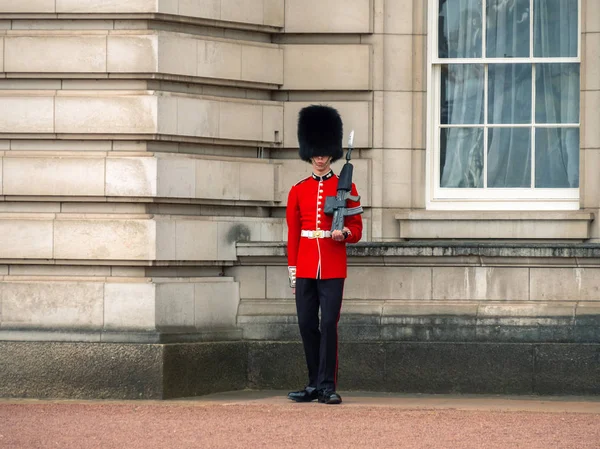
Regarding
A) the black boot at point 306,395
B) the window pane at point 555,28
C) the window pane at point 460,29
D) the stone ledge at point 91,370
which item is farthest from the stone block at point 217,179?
the window pane at point 555,28

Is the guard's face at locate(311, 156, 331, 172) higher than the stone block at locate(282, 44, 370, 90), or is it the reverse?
the stone block at locate(282, 44, 370, 90)

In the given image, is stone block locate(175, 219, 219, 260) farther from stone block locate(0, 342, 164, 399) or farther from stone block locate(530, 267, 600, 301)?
stone block locate(530, 267, 600, 301)

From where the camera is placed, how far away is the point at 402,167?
10383 mm

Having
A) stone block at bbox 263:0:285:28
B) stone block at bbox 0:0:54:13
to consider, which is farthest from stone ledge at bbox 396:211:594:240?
stone block at bbox 0:0:54:13

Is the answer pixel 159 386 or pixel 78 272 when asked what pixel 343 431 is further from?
pixel 78 272

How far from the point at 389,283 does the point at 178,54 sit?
2.22 metres

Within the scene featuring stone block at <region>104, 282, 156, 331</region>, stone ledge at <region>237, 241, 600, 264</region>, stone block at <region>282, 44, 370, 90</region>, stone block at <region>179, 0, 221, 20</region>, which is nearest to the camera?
stone block at <region>104, 282, 156, 331</region>

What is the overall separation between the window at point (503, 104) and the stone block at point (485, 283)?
61 cm

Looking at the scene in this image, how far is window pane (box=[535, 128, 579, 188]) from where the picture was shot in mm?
→ 10406

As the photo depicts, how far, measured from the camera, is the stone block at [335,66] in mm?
10320

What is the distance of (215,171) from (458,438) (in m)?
3.13

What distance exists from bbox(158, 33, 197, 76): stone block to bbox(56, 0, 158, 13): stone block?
22 centimetres

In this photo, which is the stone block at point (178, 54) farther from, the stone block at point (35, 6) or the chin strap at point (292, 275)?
the chin strap at point (292, 275)

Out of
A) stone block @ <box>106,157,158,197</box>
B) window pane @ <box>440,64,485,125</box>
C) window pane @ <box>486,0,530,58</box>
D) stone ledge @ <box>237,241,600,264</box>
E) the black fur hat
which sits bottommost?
stone ledge @ <box>237,241,600,264</box>
